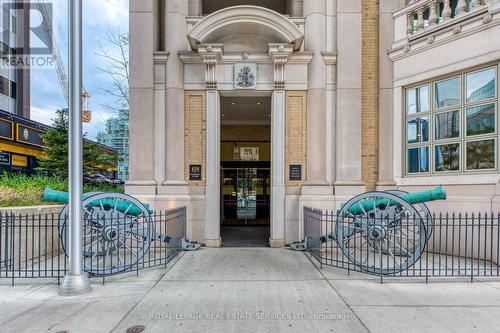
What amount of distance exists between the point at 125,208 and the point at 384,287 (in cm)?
576

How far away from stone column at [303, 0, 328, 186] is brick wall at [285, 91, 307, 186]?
151 mm

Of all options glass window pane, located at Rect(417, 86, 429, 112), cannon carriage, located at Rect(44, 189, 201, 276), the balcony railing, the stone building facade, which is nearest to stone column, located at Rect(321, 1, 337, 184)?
the stone building facade

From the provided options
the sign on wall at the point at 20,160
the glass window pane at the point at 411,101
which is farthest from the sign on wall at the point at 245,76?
the sign on wall at the point at 20,160

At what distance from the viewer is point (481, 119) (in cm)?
779

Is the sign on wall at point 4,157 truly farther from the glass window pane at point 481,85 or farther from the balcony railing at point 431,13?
the glass window pane at point 481,85

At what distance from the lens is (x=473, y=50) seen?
7707 millimetres

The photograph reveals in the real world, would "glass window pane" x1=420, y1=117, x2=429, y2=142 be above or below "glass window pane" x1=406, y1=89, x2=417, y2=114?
below

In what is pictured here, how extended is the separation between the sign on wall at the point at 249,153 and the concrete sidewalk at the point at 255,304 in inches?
339

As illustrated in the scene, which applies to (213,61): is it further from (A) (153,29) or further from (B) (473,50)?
(B) (473,50)

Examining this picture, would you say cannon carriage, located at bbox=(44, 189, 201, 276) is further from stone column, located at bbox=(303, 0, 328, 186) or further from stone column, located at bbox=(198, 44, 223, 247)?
stone column, located at bbox=(303, 0, 328, 186)

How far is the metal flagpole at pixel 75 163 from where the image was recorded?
5547mm

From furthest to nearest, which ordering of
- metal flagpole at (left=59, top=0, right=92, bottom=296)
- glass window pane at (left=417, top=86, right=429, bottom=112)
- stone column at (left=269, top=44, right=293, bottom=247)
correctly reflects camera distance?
stone column at (left=269, top=44, right=293, bottom=247), glass window pane at (left=417, top=86, right=429, bottom=112), metal flagpole at (left=59, top=0, right=92, bottom=296)

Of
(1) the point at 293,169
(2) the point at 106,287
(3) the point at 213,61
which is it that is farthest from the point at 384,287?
(3) the point at 213,61

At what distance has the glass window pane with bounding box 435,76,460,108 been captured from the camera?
8203mm
